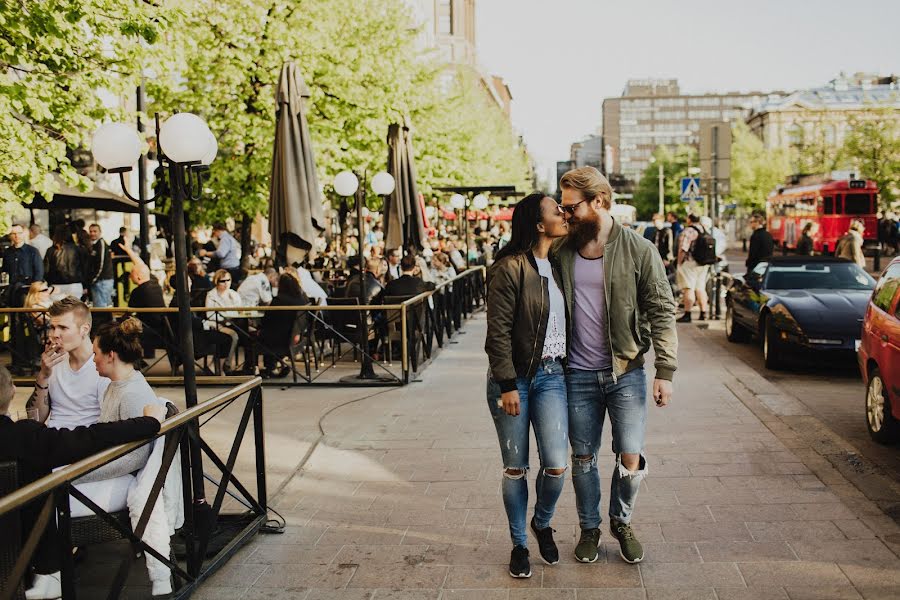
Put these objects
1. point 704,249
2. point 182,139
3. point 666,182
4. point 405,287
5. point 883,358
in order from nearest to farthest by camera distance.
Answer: point 182,139, point 883,358, point 405,287, point 704,249, point 666,182

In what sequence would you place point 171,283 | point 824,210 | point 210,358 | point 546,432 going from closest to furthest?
1. point 546,432
2. point 210,358
3. point 171,283
4. point 824,210

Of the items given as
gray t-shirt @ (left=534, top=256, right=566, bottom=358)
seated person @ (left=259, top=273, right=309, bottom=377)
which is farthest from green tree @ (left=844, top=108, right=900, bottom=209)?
gray t-shirt @ (left=534, top=256, right=566, bottom=358)

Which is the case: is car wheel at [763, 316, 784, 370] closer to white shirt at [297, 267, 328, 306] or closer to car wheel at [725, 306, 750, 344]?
car wheel at [725, 306, 750, 344]

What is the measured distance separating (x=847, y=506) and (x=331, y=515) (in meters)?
3.16

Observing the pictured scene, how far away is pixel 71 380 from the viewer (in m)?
5.52

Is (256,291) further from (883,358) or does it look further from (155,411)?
(155,411)

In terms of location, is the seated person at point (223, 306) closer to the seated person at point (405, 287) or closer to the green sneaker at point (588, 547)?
the seated person at point (405, 287)

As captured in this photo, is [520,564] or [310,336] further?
[310,336]

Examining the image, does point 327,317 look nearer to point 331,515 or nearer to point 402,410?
point 402,410

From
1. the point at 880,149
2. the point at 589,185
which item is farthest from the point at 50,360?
the point at 880,149

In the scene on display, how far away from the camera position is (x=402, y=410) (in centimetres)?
962

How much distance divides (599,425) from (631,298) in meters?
0.66

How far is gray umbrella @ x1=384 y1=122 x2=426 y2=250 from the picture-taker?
15688 mm

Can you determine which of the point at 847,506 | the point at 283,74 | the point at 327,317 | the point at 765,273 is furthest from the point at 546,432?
the point at 765,273
